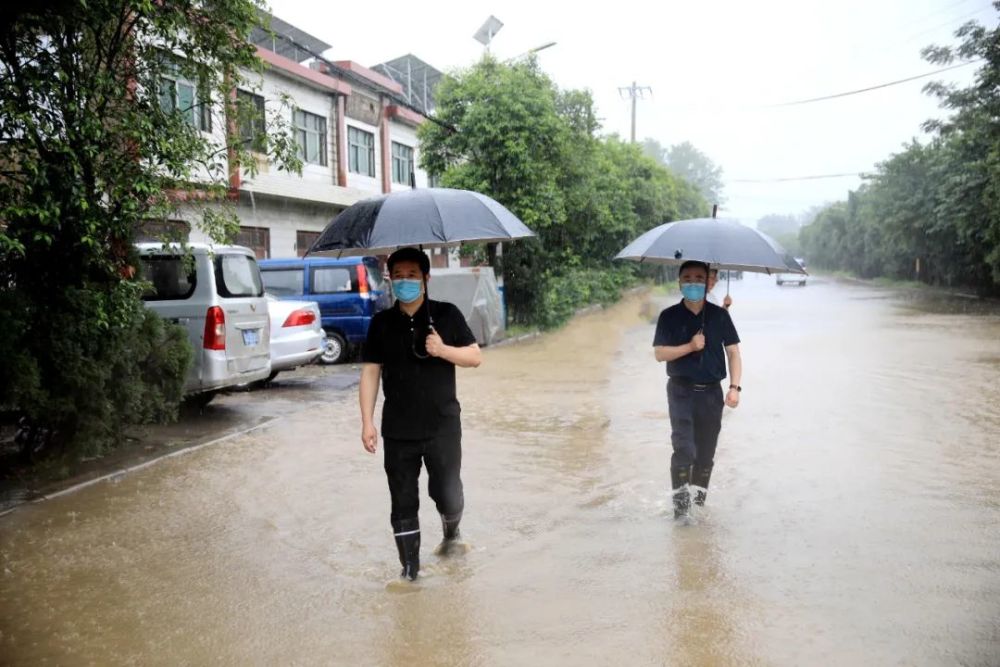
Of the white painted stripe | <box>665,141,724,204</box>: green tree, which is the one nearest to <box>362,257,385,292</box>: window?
the white painted stripe

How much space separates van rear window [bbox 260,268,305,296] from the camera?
47.1 feet

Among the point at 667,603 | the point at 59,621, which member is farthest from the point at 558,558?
the point at 59,621

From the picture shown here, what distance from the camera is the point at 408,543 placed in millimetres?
4625

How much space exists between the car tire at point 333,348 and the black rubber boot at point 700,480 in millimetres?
9398

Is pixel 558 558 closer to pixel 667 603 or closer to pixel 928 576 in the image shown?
pixel 667 603

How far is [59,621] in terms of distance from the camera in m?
4.28

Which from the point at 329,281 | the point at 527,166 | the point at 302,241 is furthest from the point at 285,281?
the point at 302,241

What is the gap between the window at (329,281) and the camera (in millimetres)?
14266

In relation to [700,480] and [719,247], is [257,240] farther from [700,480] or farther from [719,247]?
[719,247]

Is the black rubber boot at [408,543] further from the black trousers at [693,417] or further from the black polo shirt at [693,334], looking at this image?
the black polo shirt at [693,334]

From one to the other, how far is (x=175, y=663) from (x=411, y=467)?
142 cm

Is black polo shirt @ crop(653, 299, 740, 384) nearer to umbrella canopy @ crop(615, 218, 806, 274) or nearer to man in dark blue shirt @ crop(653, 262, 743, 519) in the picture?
man in dark blue shirt @ crop(653, 262, 743, 519)

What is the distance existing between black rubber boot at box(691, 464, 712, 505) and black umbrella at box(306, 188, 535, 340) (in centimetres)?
196

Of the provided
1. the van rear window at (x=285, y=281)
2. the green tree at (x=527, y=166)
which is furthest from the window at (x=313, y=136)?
the van rear window at (x=285, y=281)
